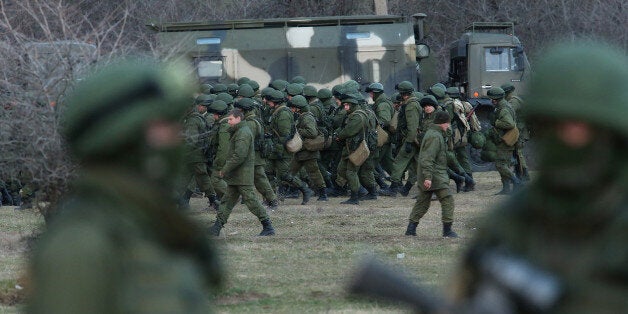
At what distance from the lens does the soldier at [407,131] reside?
19203 millimetres

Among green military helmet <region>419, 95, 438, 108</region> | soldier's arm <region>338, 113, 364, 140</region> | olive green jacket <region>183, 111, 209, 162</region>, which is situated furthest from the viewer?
soldier's arm <region>338, 113, 364, 140</region>

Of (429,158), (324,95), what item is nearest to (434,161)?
(429,158)

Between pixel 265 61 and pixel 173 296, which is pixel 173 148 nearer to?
pixel 173 296

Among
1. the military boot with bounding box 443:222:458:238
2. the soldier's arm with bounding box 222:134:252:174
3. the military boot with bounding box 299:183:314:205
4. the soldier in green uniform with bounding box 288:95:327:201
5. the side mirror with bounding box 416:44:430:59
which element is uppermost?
the side mirror with bounding box 416:44:430:59

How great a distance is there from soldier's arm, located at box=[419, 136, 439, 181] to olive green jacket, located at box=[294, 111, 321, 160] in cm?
530

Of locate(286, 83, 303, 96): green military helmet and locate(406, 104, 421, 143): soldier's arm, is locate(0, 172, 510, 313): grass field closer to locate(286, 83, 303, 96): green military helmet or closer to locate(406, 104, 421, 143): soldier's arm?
locate(406, 104, 421, 143): soldier's arm

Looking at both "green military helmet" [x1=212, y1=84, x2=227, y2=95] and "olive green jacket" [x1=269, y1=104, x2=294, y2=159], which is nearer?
"olive green jacket" [x1=269, y1=104, x2=294, y2=159]

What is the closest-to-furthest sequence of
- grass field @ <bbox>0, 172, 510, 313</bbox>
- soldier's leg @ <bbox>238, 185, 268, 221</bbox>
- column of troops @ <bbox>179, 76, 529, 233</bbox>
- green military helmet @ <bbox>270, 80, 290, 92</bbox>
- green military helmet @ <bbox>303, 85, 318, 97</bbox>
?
grass field @ <bbox>0, 172, 510, 313</bbox> < soldier's leg @ <bbox>238, 185, 268, 221</bbox> < column of troops @ <bbox>179, 76, 529, 233</bbox> < green military helmet @ <bbox>303, 85, 318, 97</bbox> < green military helmet @ <bbox>270, 80, 290, 92</bbox>

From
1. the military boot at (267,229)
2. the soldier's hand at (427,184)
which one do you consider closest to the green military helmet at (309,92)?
the military boot at (267,229)

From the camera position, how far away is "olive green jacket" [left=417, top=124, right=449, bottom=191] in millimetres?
13609

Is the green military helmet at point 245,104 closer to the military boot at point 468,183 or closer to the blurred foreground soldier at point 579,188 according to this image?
the military boot at point 468,183

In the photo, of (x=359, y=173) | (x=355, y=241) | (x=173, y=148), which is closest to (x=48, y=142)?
(x=355, y=241)

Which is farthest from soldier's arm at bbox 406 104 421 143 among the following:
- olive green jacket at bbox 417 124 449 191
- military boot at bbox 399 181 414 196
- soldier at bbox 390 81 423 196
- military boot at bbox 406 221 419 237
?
olive green jacket at bbox 417 124 449 191

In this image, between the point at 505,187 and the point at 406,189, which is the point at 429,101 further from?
the point at 406,189
